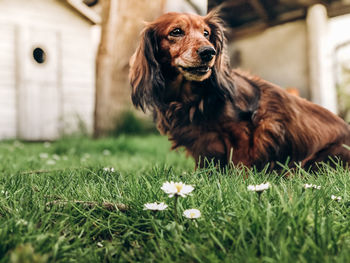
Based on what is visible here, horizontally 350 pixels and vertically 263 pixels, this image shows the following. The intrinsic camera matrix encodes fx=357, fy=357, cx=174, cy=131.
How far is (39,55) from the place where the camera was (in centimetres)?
689

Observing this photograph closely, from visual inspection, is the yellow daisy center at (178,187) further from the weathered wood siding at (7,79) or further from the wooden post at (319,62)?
the weathered wood siding at (7,79)

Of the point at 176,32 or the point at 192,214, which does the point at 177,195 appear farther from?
the point at 176,32

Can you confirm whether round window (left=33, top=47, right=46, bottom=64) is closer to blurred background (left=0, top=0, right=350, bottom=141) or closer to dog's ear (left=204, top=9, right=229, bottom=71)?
blurred background (left=0, top=0, right=350, bottom=141)

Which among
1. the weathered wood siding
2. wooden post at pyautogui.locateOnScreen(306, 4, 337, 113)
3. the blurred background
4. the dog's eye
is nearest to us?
the dog's eye

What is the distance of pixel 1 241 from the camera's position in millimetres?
927

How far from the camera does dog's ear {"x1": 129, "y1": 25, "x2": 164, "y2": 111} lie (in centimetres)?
192

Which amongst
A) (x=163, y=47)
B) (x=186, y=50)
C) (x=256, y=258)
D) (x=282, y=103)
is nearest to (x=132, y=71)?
(x=163, y=47)

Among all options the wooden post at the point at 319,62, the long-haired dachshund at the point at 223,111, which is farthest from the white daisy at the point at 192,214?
the wooden post at the point at 319,62

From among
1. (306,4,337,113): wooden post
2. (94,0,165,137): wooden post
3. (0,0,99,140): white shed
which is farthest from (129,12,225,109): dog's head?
(0,0,99,140): white shed

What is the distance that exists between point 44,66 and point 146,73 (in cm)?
560

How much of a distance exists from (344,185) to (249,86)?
2.81 ft

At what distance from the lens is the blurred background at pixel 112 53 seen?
437 cm

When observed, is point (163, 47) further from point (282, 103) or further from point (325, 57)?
point (325, 57)

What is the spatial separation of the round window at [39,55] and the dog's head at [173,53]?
5452mm
